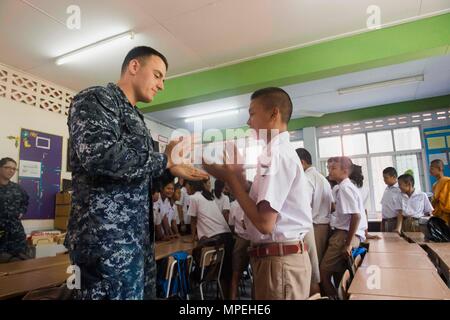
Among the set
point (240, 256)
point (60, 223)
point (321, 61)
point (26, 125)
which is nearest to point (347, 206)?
point (240, 256)

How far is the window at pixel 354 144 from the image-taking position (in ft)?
23.3

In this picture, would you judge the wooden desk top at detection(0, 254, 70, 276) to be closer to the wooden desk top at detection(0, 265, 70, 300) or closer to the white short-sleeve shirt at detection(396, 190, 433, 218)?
the wooden desk top at detection(0, 265, 70, 300)

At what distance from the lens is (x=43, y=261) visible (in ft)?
8.18

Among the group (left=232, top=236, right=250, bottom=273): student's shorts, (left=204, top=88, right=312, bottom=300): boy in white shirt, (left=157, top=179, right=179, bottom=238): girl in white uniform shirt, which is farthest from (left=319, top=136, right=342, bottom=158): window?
(left=204, top=88, right=312, bottom=300): boy in white shirt

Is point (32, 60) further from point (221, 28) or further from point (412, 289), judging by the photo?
point (412, 289)

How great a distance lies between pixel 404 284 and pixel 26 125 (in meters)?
4.78

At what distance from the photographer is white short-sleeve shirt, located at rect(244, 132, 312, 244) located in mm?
1029

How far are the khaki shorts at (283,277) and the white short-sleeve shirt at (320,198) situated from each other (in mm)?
2142

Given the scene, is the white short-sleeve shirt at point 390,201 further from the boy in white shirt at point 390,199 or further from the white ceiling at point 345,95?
the white ceiling at point 345,95

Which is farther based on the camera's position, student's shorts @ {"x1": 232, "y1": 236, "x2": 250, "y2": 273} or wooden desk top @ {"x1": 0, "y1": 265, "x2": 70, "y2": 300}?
student's shorts @ {"x1": 232, "y1": 236, "x2": 250, "y2": 273}

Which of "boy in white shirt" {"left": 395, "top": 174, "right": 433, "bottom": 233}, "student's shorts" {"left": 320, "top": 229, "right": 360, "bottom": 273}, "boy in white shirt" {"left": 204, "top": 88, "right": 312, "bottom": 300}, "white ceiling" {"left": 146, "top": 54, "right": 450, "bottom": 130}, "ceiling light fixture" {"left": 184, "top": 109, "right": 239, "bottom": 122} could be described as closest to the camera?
"boy in white shirt" {"left": 204, "top": 88, "right": 312, "bottom": 300}

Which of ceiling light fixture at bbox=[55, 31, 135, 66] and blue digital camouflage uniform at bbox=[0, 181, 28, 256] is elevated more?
ceiling light fixture at bbox=[55, 31, 135, 66]

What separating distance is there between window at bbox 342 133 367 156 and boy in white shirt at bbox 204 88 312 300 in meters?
6.61

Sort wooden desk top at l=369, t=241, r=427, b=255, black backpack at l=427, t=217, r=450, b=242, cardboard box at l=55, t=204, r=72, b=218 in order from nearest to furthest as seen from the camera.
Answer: wooden desk top at l=369, t=241, r=427, b=255
black backpack at l=427, t=217, r=450, b=242
cardboard box at l=55, t=204, r=72, b=218
